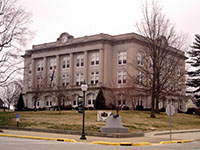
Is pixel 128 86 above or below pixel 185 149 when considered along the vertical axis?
above

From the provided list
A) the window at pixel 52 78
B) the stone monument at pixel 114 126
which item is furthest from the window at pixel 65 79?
the stone monument at pixel 114 126

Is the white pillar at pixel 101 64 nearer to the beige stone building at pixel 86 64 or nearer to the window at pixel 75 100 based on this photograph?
the beige stone building at pixel 86 64

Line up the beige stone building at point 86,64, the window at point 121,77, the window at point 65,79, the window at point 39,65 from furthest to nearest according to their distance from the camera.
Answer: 1. the window at point 39,65
2. the window at point 65,79
3. the window at point 121,77
4. the beige stone building at point 86,64

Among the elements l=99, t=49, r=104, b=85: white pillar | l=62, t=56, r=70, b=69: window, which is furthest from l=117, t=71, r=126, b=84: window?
l=62, t=56, r=70, b=69: window

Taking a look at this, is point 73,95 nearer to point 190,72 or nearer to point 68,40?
point 68,40

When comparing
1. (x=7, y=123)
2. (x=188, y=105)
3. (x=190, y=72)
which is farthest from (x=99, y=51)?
(x=7, y=123)

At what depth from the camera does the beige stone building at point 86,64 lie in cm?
6906

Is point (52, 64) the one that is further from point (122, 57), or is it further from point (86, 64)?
point (122, 57)

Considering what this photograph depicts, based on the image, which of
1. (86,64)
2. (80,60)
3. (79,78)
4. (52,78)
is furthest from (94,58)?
(52,78)

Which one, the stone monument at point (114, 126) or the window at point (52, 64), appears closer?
the stone monument at point (114, 126)

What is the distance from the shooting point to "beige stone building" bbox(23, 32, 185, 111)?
6906 cm

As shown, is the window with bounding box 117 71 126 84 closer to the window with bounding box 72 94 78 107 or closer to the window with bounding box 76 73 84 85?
the window with bounding box 76 73 84 85

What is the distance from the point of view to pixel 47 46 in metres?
80.1

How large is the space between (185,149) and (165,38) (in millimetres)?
32605
